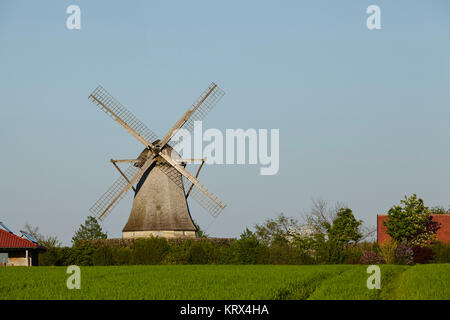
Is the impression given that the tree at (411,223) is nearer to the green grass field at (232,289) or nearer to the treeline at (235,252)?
the treeline at (235,252)

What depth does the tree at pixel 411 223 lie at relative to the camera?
4984 centimetres

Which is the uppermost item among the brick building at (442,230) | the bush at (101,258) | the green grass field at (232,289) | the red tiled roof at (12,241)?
the brick building at (442,230)

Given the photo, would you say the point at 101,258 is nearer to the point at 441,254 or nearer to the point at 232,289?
the point at 441,254

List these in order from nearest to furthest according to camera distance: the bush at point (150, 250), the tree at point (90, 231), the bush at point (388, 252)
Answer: the bush at point (388, 252) → the bush at point (150, 250) → the tree at point (90, 231)

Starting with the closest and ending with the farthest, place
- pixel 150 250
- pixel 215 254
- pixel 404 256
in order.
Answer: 1. pixel 404 256
2. pixel 150 250
3. pixel 215 254

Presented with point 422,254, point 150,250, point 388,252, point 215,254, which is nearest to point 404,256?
point 388,252

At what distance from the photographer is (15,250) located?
45625mm

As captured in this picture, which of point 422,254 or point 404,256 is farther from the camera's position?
point 422,254

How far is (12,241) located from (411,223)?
2782 centimetres

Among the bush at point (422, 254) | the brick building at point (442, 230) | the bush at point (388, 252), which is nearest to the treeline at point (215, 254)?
the bush at point (422, 254)

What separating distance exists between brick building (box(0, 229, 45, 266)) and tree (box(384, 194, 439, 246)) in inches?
992

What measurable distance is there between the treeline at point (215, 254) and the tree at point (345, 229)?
26.6 ft
